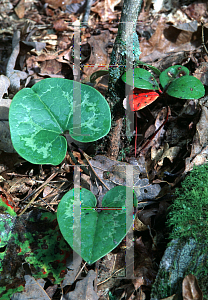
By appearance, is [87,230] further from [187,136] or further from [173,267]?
[187,136]

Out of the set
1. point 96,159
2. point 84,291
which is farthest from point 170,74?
point 84,291

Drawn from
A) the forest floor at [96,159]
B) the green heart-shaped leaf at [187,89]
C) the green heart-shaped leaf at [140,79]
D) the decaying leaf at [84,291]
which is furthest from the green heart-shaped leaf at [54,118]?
the decaying leaf at [84,291]

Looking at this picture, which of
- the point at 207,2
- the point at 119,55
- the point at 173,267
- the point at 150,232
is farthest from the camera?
the point at 207,2

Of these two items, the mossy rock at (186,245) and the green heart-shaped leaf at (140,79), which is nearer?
the mossy rock at (186,245)

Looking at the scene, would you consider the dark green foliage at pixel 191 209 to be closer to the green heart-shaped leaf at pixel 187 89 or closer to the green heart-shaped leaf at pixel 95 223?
the green heart-shaped leaf at pixel 95 223

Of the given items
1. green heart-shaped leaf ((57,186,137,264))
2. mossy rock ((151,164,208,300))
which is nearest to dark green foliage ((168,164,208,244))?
mossy rock ((151,164,208,300))

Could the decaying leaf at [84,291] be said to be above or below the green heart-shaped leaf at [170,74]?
below

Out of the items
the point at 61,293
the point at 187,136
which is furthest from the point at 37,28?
the point at 61,293
